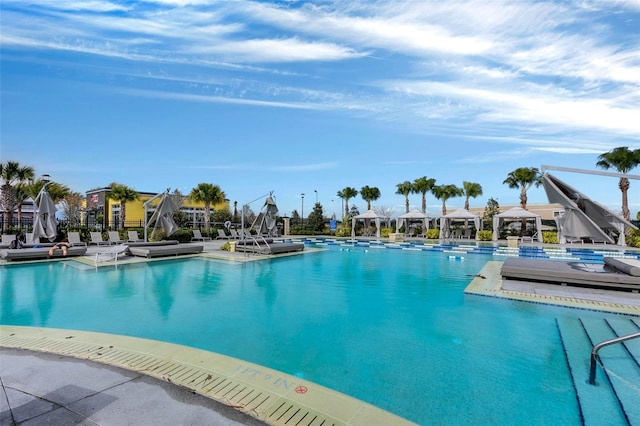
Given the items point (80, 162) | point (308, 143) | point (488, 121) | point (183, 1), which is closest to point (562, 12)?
point (488, 121)

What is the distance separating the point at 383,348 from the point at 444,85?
11033 mm

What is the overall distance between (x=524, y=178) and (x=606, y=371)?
27.1m

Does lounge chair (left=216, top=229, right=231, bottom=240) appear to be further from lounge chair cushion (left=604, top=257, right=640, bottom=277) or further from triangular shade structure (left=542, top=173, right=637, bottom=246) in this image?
lounge chair cushion (left=604, top=257, right=640, bottom=277)

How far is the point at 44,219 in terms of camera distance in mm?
13953

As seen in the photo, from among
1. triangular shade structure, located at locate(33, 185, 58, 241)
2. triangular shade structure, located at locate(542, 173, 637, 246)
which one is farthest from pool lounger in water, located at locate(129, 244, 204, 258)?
triangular shade structure, located at locate(542, 173, 637, 246)

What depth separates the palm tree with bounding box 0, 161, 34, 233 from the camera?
19719 millimetres

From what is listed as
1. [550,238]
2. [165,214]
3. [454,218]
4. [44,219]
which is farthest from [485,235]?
[44,219]

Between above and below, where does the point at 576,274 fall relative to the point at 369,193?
below

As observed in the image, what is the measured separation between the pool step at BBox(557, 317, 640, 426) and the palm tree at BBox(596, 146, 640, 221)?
21.4 meters

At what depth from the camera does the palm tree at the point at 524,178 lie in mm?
26578

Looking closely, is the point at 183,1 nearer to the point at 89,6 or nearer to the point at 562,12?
the point at 89,6

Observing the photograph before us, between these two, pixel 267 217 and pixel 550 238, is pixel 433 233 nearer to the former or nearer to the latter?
pixel 550 238

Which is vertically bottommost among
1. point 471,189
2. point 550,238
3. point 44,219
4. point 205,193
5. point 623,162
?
point 550,238

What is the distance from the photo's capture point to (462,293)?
302 inches
